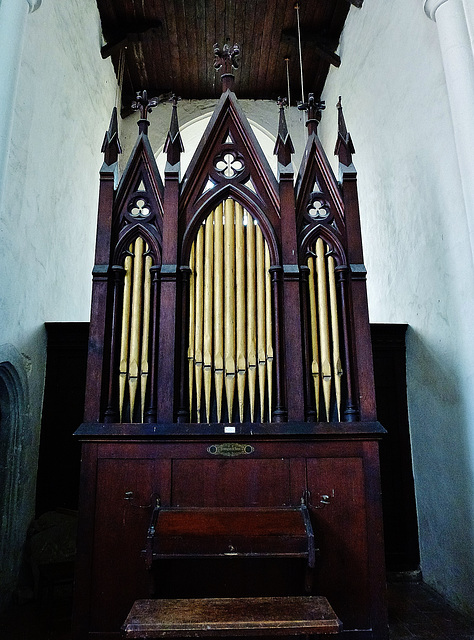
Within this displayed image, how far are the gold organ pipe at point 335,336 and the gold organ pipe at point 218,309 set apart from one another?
0.90 meters

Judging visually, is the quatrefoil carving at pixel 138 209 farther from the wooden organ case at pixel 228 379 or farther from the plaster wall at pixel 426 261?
the plaster wall at pixel 426 261

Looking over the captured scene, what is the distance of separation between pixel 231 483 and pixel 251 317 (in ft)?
4.33

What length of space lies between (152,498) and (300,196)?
9.21ft

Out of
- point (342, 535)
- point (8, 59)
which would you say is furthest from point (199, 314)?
point (8, 59)

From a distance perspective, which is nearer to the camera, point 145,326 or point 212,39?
point 145,326

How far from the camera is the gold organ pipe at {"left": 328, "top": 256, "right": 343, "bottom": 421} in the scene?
4273mm

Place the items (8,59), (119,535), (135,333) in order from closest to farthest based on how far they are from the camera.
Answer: (119,535), (135,333), (8,59)

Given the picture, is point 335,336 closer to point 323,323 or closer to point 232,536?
point 323,323

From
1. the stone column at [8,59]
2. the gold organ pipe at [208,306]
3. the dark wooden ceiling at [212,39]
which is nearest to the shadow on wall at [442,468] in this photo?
the gold organ pipe at [208,306]

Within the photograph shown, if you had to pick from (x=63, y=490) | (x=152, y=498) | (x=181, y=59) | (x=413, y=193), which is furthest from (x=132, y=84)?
(x=152, y=498)

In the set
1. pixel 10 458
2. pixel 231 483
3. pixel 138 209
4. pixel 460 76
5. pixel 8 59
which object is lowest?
pixel 231 483

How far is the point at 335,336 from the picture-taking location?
4395 millimetres

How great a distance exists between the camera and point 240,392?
4.28 metres

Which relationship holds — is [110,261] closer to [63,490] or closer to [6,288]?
[6,288]
